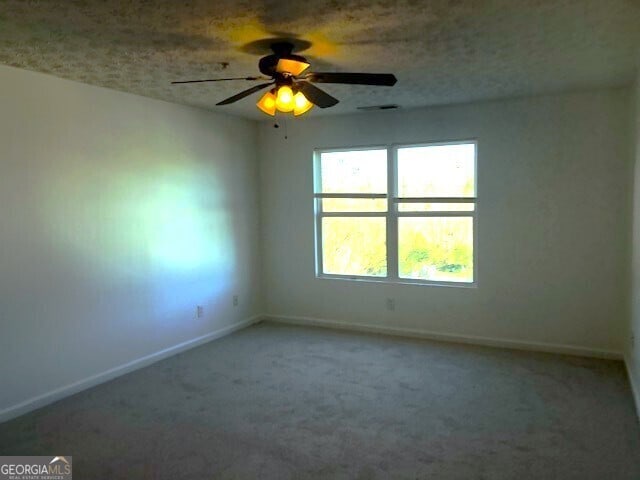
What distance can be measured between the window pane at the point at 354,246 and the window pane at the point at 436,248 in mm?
231

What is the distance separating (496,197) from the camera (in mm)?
4742

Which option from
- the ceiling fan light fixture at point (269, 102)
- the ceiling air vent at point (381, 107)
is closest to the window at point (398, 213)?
the ceiling air vent at point (381, 107)

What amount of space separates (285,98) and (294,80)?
12cm

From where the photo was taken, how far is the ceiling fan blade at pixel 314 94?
292cm

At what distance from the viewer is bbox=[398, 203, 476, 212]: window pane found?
195 inches

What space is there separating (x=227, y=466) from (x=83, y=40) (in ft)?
8.22

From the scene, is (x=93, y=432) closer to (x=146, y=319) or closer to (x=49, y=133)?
(x=146, y=319)

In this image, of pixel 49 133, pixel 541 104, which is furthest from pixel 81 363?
pixel 541 104

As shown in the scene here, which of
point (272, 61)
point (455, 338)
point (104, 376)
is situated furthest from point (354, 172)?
point (104, 376)

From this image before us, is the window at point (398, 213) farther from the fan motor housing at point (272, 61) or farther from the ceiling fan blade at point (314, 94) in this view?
the fan motor housing at point (272, 61)

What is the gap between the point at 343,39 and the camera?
112 inches

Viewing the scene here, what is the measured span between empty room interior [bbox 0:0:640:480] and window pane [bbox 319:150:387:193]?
1.2 inches

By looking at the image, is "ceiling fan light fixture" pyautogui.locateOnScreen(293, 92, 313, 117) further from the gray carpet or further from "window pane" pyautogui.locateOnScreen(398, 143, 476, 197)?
"window pane" pyautogui.locateOnScreen(398, 143, 476, 197)

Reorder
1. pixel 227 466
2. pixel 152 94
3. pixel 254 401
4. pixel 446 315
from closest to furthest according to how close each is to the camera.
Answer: pixel 227 466 → pixel 254 401 → pixel 152 94 → pixel 446 315
